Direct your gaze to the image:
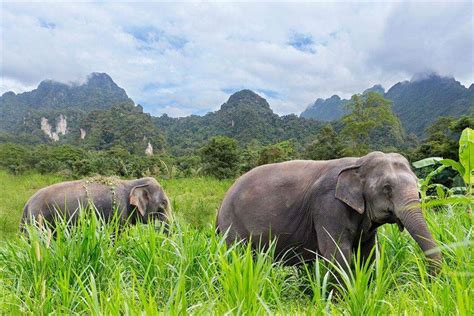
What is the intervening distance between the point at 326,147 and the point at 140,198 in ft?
82.2

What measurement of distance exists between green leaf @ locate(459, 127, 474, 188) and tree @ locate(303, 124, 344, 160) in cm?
2647

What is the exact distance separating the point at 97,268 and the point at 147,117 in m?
58.8

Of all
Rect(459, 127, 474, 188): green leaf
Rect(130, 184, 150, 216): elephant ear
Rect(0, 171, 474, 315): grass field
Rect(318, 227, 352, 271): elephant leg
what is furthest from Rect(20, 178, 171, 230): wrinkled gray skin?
Rect(459, 127, 474, 188): green leaf

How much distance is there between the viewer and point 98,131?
5666cm

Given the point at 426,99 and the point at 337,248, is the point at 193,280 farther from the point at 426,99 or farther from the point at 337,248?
the point at 426,99

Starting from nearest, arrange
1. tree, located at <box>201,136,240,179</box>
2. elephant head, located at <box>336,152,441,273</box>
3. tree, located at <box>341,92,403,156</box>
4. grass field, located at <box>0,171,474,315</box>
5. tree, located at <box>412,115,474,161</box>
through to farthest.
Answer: grass field, located at <box>0,171,474,315</box>
elephant head, located at <box>336,152,441,273</box>
tree, located at <box>412,115,474,161</box>
tree, located at <box>201,136,240,179</box>
tree, located at <box>341,92,403,156</box>

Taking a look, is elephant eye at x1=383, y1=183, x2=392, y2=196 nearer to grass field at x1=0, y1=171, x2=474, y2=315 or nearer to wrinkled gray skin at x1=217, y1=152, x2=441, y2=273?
wrinkled gray skin at x1=217, y1=152, x2=441, y2=273

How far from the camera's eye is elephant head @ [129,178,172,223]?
20.9 ft

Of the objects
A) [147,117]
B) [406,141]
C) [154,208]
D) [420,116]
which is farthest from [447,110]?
[154,208]

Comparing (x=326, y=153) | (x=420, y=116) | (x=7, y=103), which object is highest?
(x=7, y=103)

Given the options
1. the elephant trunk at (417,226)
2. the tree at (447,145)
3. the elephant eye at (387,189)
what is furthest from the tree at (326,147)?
the elephant trunk at (417,226)

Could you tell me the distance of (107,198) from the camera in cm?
633

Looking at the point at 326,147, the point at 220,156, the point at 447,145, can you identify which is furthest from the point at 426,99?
the point at 447,145

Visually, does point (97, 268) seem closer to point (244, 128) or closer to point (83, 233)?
point (83, 233)
